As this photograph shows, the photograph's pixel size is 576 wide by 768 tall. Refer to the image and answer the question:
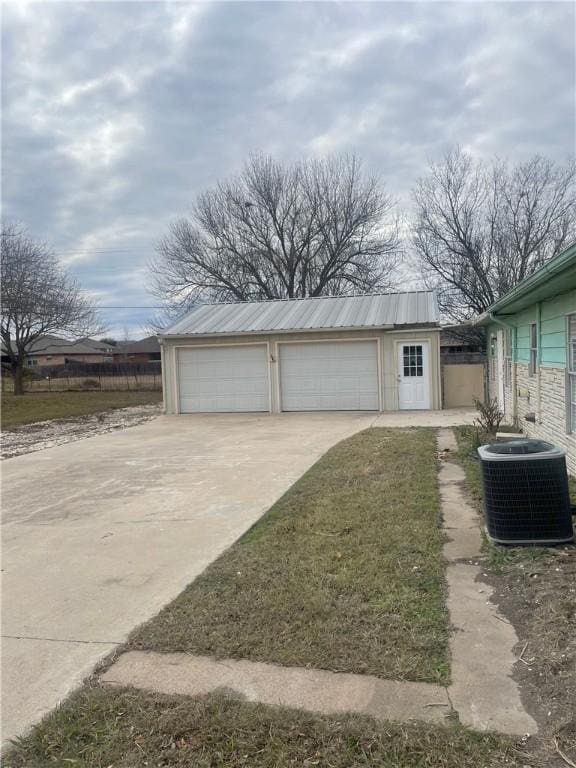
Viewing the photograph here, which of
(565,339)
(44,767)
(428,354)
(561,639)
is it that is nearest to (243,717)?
(44,767)

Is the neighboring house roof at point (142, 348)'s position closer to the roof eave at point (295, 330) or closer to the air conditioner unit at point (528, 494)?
the roof eave at point (295, 330)

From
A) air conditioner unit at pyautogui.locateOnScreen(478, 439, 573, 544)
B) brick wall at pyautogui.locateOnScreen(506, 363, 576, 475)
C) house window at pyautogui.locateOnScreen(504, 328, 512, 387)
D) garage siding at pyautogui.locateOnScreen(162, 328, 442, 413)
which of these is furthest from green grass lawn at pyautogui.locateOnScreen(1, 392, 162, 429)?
air conditioner unit at pyautogui.locateOnScreen(478, 439, 573, 544)

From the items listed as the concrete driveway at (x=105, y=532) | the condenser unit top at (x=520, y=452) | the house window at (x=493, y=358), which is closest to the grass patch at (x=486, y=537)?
the condenser unit top at (x=520, y=452)

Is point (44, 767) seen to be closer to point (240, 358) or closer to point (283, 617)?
point (283, 617)

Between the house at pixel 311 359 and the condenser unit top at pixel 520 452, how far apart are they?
11319mm

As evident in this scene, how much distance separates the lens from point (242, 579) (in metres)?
4.08

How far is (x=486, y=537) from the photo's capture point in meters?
4.75

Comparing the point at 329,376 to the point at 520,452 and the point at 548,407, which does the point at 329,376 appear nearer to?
the point at 548,407

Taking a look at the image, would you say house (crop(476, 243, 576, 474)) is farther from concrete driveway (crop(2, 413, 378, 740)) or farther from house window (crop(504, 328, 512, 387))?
concrete driveway (crop(2, 413, 378, 740))

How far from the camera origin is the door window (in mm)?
15914

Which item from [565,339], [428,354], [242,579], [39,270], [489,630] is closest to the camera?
[489,630]

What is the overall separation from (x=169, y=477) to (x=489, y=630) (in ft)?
18.3

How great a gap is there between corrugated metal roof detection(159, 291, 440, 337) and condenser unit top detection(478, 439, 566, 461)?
1136 cm

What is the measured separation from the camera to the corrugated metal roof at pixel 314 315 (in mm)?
16297
